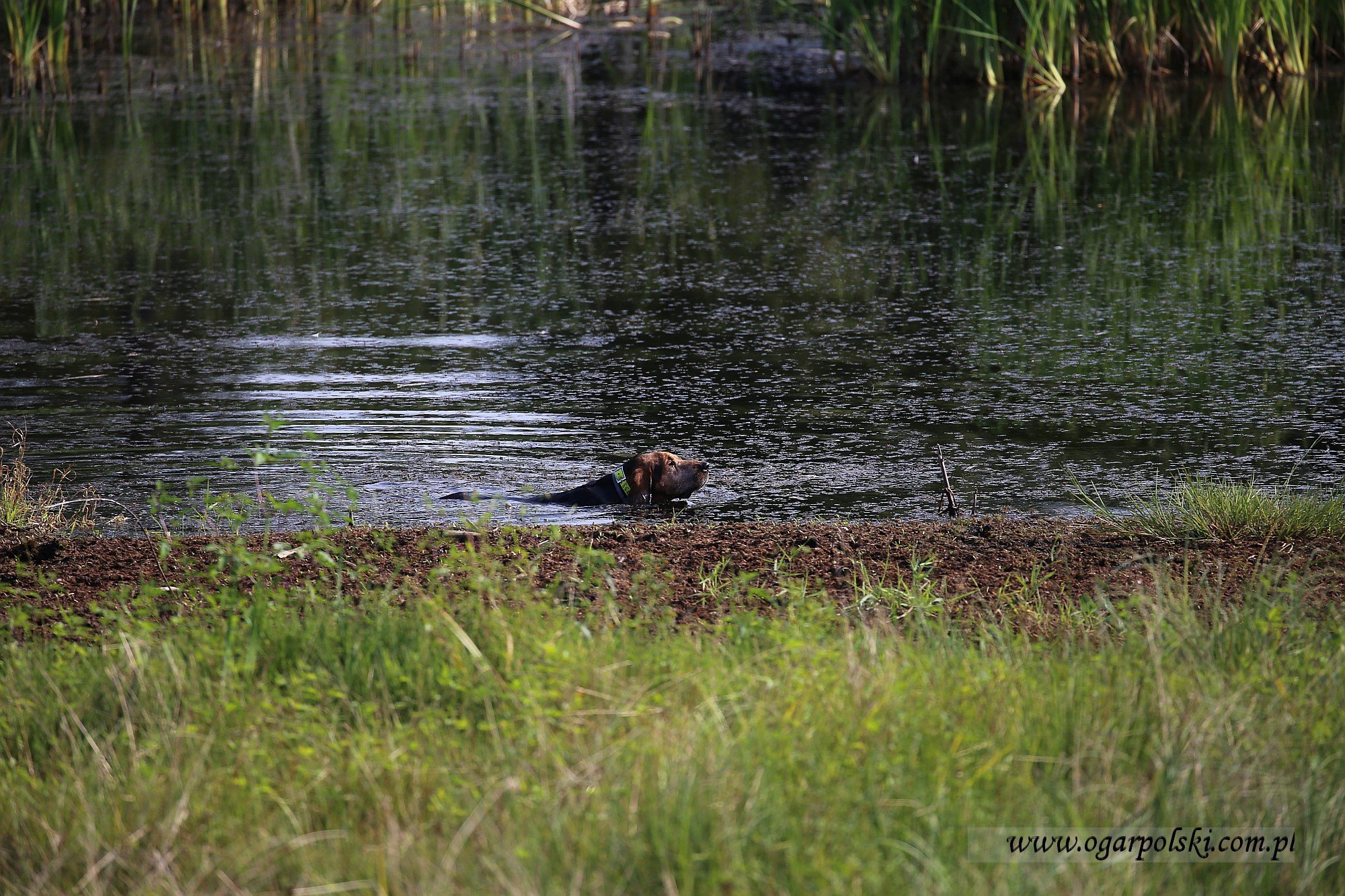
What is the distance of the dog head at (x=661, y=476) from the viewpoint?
18.6ft

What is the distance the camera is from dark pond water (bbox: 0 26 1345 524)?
643cm

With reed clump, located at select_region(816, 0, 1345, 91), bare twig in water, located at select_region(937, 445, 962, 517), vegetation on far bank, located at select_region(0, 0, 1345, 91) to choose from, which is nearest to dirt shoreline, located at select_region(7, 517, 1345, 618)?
bare twig in water, located at select_region(937, 445, 962, 517)

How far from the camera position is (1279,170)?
1212cm

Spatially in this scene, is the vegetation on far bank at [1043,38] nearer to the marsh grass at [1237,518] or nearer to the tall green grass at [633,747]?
the marsh grass at [1237,518]

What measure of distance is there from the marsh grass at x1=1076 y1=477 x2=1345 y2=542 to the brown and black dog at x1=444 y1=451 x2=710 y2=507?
1.80 metres

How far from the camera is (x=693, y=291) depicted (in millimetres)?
9305

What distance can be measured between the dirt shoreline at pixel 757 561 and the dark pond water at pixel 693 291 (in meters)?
0.72

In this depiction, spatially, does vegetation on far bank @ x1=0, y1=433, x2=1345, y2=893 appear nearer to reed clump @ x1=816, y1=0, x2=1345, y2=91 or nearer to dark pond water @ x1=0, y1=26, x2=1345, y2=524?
dark pond water @ x1=0, y1=26, x2=1345, y2=524

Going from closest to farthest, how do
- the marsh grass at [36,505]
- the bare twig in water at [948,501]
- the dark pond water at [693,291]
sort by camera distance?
the marsh grass at [36,505]
the bare twig in water at [948,501]
the dark pond water at [693,291]

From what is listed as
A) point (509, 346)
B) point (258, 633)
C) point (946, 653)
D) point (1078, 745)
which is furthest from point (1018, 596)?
point (509, 346)

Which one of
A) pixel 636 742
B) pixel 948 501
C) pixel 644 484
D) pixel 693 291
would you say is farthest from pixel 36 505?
Result: pixel 693 291

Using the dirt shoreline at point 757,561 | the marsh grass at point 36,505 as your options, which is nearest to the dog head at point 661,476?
the dirt shoreline at point 757,561

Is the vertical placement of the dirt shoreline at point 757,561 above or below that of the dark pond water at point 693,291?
below

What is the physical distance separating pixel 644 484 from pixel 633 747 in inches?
112
